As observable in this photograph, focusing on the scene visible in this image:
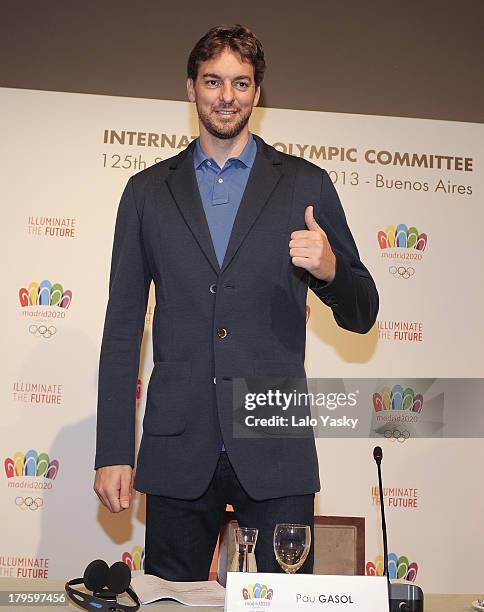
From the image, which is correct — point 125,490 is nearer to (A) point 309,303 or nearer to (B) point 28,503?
(B) point 28,503

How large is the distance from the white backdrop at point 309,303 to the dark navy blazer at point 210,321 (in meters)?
Result: 1.45

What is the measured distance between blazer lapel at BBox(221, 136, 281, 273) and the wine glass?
71 centimetres

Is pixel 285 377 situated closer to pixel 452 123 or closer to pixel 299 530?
pixel 299 530

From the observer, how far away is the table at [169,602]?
1531mm

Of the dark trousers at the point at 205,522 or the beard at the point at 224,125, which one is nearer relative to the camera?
the dark trousers at the point at 205,522

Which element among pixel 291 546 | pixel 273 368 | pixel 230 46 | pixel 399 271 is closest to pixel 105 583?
pixel 291 546

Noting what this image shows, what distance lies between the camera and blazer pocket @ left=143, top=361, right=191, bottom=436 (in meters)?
2.07

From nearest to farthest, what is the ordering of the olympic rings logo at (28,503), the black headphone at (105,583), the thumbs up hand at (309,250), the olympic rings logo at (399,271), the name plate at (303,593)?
1. the name plate at (303,593)
2. the black headphone at (105,583)
3. the thumbs up hand at (309,250)
4. the olympic rings logo at (28,503)
5. the olympic rings logo at (399,271)

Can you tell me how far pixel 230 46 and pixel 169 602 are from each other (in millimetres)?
1338

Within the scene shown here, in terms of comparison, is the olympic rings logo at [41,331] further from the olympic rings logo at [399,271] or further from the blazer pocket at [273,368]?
the blazer pocket at [273,368]

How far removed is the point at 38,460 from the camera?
3.56 meters

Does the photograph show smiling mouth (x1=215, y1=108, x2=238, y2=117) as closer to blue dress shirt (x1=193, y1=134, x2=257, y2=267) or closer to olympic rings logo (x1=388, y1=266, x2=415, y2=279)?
blue dress shirt (x1=193, y1=134, x2=257, y2=267)

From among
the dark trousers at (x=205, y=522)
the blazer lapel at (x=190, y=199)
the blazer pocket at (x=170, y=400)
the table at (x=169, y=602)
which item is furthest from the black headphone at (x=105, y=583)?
the blazer lapel at (x=190, y=199)

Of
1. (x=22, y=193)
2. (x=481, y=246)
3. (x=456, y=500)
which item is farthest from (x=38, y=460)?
(x=481, y=246)
